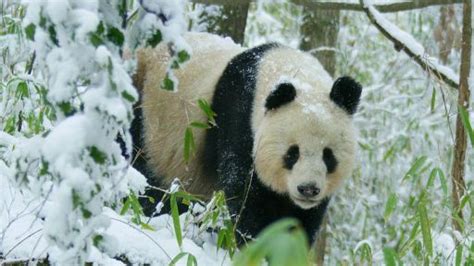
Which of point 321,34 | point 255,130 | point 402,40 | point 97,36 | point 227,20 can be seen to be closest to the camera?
point 97,36

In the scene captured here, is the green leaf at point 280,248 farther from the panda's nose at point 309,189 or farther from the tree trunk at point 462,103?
the tree trunk at point 462,103

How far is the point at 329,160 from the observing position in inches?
148

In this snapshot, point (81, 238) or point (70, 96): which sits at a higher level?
point (70, 96)

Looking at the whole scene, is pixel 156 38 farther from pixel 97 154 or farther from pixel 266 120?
pixel 266 120

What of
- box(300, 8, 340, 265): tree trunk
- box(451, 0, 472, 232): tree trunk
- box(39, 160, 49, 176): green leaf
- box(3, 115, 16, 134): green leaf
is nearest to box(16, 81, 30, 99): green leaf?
box(3, 115, 16, 134): green leaf

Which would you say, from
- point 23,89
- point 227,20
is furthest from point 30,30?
point 227,20

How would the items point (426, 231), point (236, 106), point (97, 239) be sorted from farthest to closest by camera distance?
point (236, 106) → point (426, 231) → point (97, 239)

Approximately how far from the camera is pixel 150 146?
4.69 metres

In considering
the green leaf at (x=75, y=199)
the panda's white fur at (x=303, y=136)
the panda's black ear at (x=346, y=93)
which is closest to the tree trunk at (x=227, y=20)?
the panda's white fur at (x=303, y=136)

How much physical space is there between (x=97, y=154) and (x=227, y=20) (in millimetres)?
3533

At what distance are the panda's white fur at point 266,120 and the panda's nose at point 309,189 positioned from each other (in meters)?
0.03

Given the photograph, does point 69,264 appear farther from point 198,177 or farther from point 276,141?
point 198,177

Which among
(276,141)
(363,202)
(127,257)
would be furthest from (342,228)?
(127,257)

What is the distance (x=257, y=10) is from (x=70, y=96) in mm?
5858
